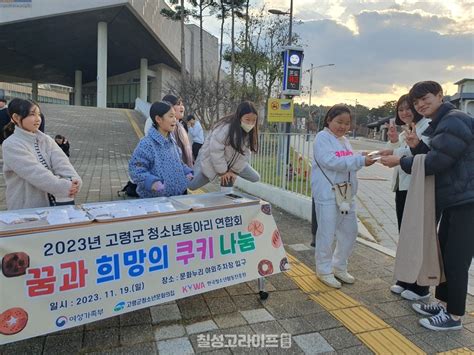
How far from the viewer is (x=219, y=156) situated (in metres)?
3.43

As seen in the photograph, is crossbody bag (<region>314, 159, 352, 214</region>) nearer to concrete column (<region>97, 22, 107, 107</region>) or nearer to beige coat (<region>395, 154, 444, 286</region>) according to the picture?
beige coat (<region>395, 154, 444, 286</region>)

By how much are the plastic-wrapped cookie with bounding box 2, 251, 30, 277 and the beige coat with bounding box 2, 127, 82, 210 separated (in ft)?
2.72

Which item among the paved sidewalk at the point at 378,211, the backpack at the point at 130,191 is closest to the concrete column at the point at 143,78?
the paved sidewalk at the point at 378,211

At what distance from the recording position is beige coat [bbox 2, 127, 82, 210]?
105 inches

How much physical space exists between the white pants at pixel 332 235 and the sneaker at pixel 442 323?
34.4 inches

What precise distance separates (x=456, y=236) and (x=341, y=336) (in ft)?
3.49

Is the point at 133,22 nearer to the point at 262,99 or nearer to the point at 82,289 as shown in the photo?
the point at 262,99

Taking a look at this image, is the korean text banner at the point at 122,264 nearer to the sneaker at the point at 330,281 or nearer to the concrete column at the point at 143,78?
the sneaker at the point at 330,281

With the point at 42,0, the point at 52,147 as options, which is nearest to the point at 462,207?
the point at 52,147

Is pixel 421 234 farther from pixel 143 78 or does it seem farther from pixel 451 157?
pixel 143 78

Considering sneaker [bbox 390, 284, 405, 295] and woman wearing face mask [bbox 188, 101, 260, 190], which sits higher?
woman wearing face mask [bbox 188, 101, 260, 190]

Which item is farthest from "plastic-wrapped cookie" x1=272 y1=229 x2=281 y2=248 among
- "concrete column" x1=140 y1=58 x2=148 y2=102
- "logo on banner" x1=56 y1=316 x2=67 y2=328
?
"concrete column" x1=140 y1=58 x2=148 y2=102

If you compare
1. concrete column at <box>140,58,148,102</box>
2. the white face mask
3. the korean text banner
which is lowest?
the korean text banner

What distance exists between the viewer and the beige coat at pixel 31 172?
266cm
